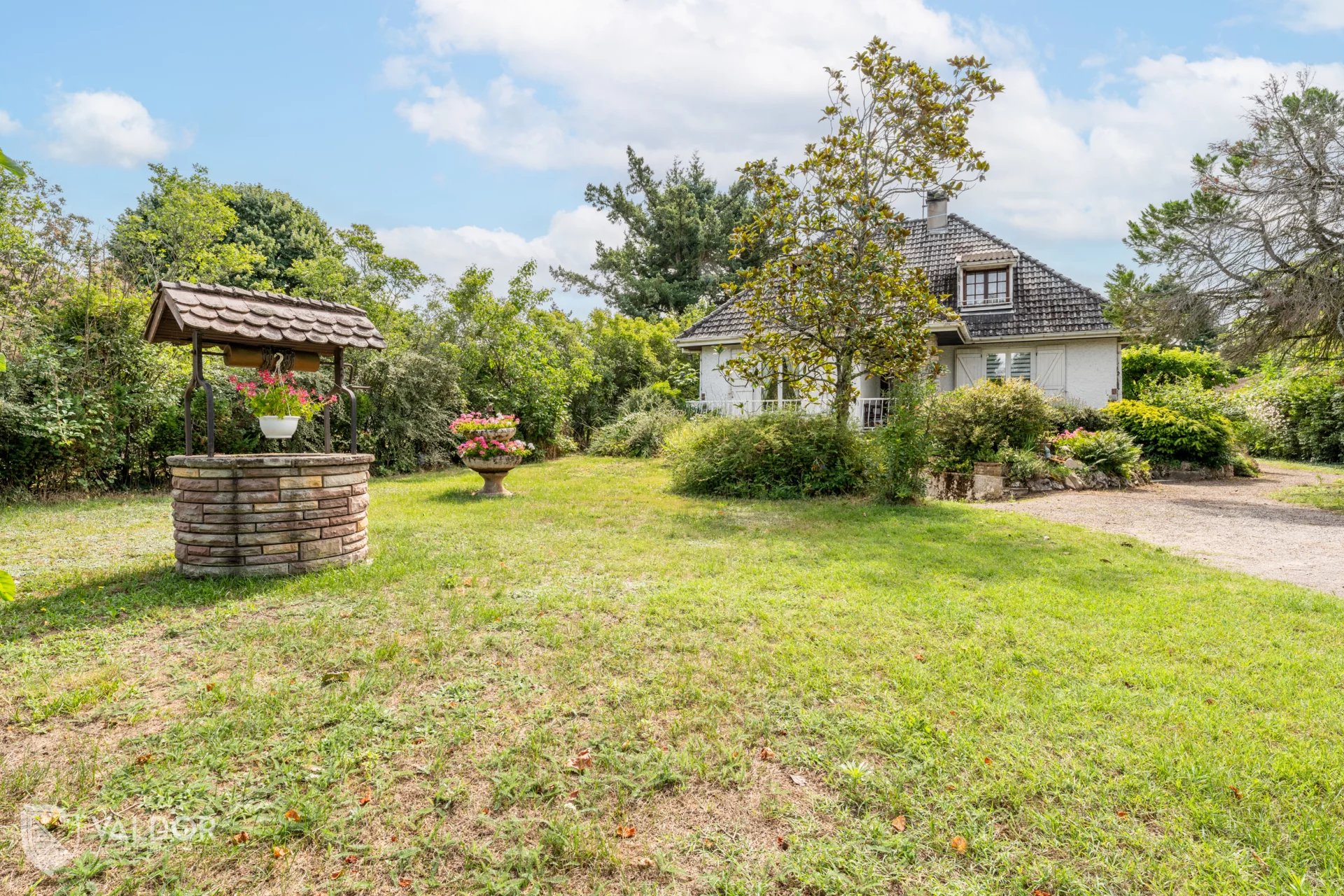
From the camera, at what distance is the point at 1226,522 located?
302 inches

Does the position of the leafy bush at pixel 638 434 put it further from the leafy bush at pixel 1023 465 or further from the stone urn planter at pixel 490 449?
the leafy bush at pixel 1023 465

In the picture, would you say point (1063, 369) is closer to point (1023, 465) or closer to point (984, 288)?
point (984, 288)

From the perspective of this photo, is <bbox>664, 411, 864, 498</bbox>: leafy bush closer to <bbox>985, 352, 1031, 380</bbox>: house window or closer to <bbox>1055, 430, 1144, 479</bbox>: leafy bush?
<bbox>1055, 430, 1144, 479</bbox>: leafy bush

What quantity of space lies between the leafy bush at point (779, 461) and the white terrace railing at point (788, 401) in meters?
2.85

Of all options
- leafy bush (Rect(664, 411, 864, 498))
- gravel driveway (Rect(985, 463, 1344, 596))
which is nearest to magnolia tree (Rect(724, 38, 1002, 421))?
leafy bush (Rect(664, 411, 864, 498))

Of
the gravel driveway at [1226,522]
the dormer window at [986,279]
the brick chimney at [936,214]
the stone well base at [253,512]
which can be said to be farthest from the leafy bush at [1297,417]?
the stone well base at [253,512]

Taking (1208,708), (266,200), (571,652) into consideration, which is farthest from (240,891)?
(266,200)

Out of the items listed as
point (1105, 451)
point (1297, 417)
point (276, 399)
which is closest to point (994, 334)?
point (1105, 451)

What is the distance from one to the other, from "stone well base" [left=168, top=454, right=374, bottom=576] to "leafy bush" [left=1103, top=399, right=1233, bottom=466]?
46.4 feet

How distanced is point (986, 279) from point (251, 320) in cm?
1747

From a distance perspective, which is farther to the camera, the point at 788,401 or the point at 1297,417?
the point at 1297,417

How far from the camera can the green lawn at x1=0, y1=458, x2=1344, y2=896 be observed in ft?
6.34

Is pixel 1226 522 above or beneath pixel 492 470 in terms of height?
beneath

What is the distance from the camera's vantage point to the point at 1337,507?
8.69m
